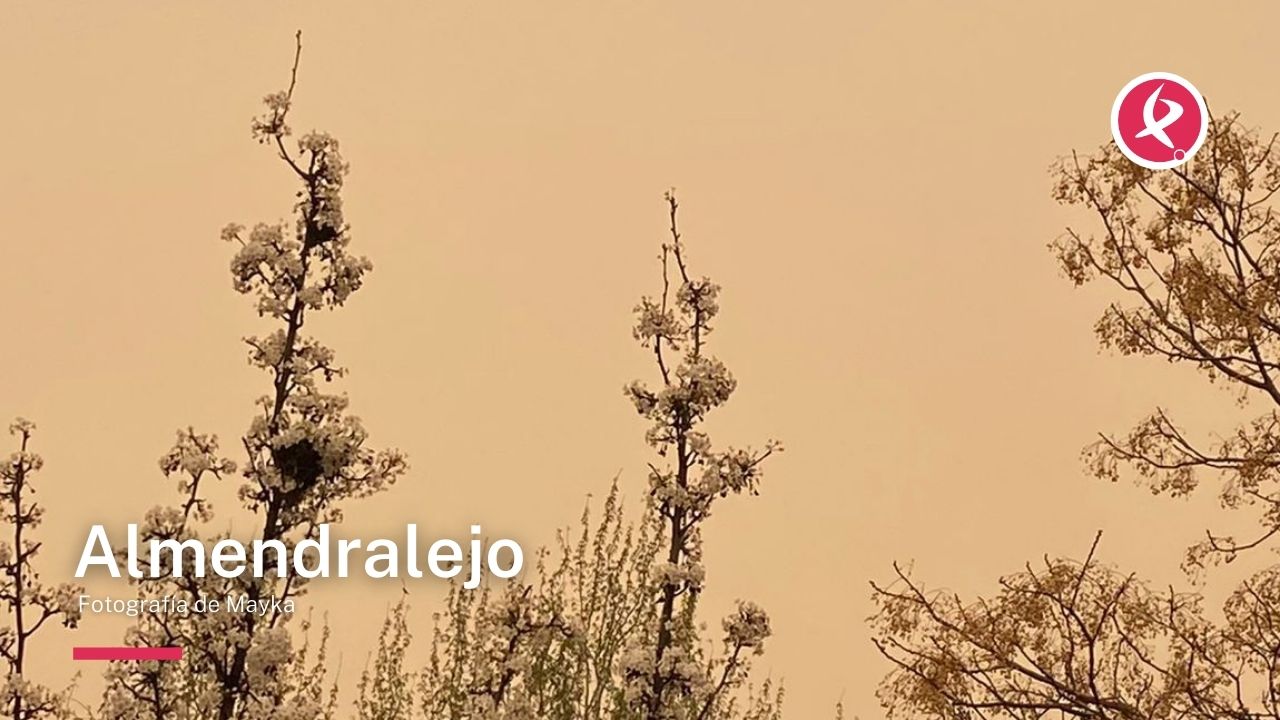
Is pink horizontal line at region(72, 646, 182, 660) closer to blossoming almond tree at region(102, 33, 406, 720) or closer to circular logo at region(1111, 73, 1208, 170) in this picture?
blossoming almond tree at region(102, 33, 406, 720)

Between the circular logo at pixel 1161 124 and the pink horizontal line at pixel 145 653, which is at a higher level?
the circular logo at pixel 1161 124

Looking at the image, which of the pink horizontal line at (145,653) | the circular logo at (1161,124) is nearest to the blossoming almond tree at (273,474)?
the pink horizontal line at (145,653)

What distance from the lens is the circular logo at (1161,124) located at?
8.15 metres

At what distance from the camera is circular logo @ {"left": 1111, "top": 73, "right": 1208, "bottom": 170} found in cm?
815

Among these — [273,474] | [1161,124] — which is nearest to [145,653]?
[273,474]

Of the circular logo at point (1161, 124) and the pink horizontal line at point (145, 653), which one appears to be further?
the circular logo at point (1161, 124)

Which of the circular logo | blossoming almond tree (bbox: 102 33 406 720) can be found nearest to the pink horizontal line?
blossoming almond tree (bbox: 102 33 406 720)

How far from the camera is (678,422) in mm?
6027

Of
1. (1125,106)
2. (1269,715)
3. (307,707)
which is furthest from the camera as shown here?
(1125,106)

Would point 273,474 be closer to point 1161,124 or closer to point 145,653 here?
point 145,653

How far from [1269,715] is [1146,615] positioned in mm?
729

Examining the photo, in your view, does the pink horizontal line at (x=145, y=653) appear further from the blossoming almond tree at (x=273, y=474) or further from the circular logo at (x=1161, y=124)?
the circular logo at (x=1161, y=124)

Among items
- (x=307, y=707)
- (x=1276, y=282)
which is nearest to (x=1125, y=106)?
(x=1276, y=282)

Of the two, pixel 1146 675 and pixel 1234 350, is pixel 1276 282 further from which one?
pixel 1146 675
